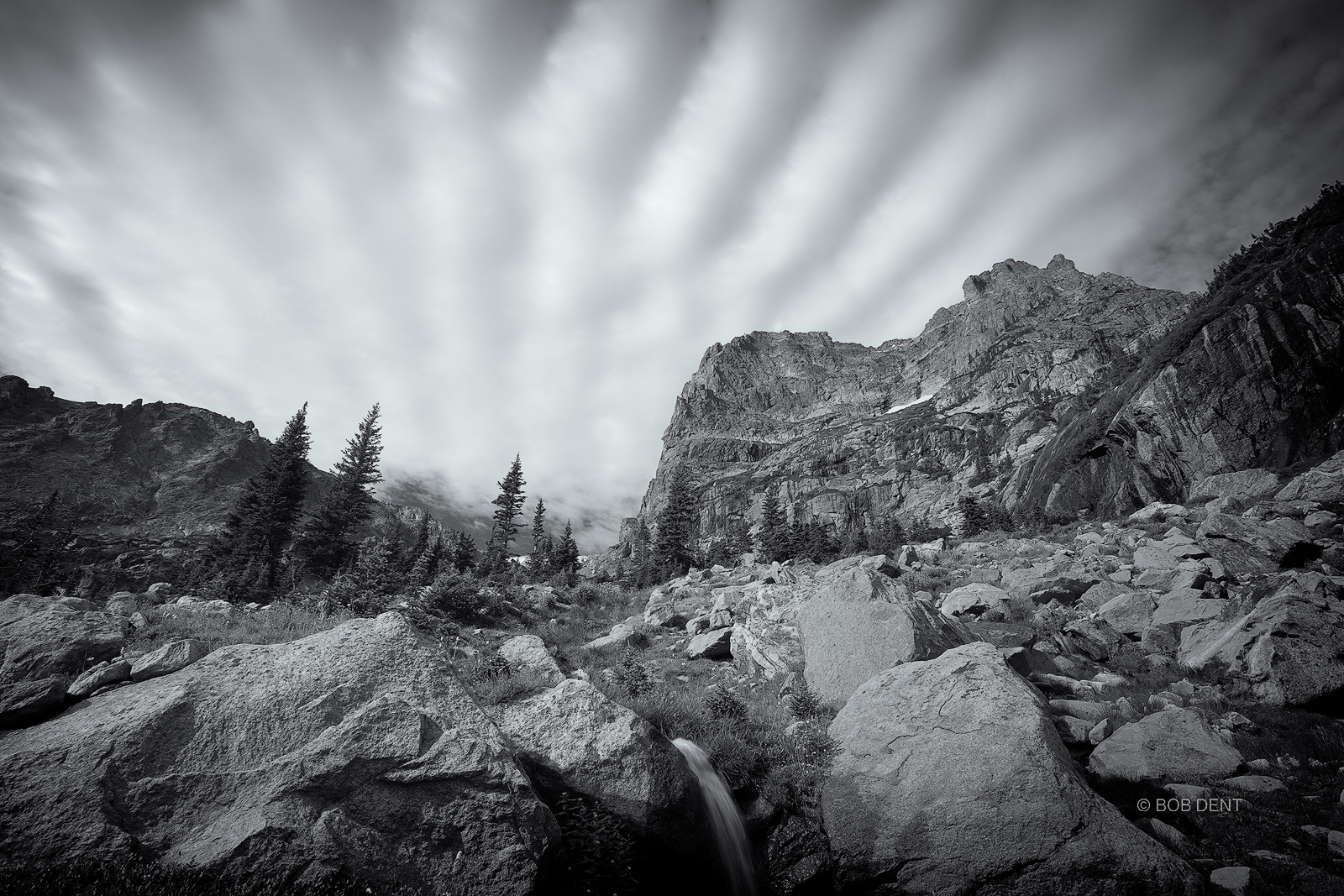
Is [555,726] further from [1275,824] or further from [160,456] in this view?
[160,456]

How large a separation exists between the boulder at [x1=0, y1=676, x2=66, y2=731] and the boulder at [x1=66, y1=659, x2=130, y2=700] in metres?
0.16

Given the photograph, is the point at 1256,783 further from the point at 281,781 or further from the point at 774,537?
the point at 774,537

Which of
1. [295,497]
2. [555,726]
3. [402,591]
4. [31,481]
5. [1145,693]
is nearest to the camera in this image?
[555,726]

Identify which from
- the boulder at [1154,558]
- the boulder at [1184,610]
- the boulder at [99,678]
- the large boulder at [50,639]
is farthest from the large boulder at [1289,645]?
the large boulder at [50,639]

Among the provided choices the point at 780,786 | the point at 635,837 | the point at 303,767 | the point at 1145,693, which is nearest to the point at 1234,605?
the point at 1145,693

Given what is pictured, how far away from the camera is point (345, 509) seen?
39.3 m

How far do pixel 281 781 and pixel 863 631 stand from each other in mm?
10305

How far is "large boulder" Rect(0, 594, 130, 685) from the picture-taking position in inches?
226

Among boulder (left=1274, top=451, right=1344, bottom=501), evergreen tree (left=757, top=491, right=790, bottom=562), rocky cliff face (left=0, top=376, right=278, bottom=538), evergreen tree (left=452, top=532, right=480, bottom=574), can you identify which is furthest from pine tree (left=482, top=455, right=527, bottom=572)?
rocky cliff face (left=0, top=376, right=278, bottom=538)

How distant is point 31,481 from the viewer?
368ft

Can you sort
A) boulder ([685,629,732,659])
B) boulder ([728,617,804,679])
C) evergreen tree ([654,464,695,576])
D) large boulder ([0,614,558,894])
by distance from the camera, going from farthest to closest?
Result: evergreen tree ([654,464,695,576]) → boulder ([685,629,732,659]) → boulder ([728,617,804,679]) → large boulder ([0,614,558,894])

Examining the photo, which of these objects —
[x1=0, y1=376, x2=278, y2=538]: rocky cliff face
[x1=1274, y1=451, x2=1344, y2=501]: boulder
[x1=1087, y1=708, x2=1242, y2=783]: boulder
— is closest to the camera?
[x1=1087, y1=708, x2=1242, y2=783]: boulder

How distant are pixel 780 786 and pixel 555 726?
3.82 meters

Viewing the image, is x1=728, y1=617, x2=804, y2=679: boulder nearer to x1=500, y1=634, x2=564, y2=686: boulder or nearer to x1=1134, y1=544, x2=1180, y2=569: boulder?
x1=500, y1=634, x2=564, y2=686: boulder
